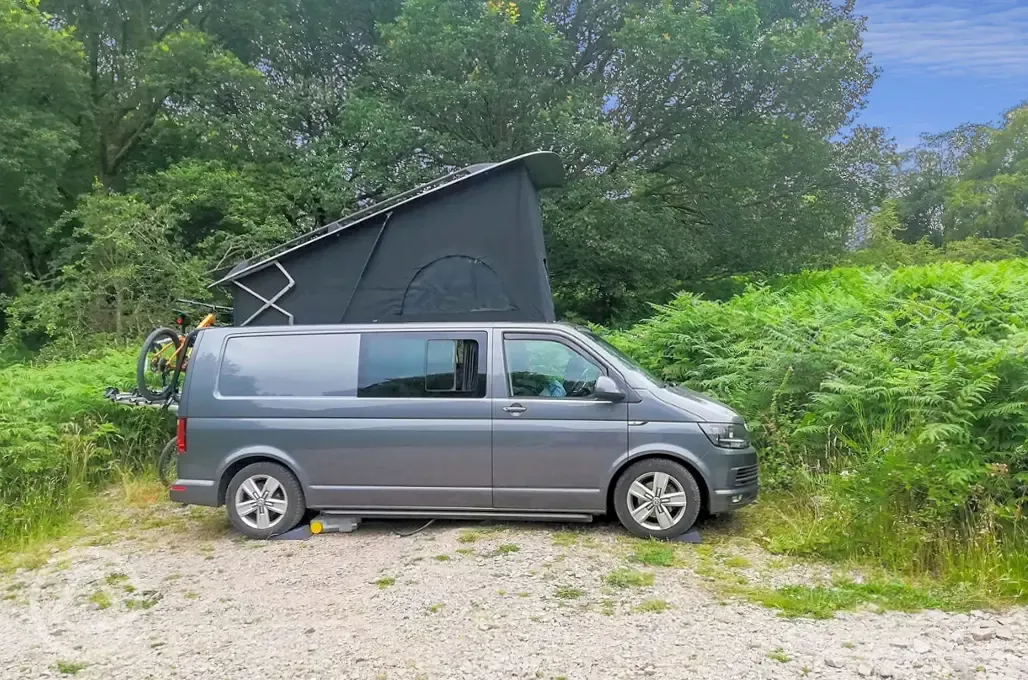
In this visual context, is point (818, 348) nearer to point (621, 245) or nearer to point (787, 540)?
point (787, 540)

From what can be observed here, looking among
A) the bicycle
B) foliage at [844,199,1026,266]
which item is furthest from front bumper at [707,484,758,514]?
foliage at [844,199,1026,266]

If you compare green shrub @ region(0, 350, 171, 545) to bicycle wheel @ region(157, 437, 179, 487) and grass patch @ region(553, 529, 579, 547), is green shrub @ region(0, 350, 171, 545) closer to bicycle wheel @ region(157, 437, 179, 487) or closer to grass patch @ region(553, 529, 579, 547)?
bicycle wheel @ region(157, 437, 179, 487)

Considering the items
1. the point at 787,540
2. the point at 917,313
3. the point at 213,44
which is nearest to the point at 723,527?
the point at 787,540

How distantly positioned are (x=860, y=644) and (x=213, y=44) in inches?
810

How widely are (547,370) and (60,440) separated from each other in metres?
5.04

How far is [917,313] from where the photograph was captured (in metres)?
7.96

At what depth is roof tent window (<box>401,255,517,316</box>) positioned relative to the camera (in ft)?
24.7

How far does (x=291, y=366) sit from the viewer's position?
661 centimetres

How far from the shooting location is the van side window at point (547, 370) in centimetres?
633

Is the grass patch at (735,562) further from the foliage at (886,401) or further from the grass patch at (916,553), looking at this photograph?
the foliage at (886,401)

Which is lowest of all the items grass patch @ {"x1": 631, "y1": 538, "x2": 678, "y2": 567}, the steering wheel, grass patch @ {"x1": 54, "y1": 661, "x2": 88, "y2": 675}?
grass patch @ {"x1": 54, "y1": 661, "x2": 88, "y2": 675}

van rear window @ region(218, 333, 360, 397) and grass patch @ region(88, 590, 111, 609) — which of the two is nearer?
grass patch @ region(88, 590, 111, 609)

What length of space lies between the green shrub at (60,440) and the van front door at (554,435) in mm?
4253

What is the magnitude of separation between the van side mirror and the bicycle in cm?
386
